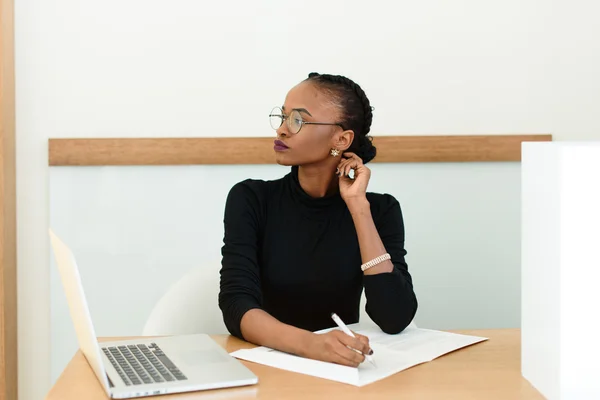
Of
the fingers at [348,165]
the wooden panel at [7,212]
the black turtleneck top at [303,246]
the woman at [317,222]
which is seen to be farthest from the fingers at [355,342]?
the wooden panel at [7,212]

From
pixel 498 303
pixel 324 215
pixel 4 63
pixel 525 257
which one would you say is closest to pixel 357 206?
pixel 324 215

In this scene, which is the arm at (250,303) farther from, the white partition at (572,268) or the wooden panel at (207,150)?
the wooden panel at (207,150)

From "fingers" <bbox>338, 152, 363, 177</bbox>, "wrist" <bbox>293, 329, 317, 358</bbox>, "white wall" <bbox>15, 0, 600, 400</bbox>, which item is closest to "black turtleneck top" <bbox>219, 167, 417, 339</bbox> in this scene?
"fingers" <bbox>338, 152, 363, 177</bbox>

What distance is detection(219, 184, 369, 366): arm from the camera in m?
1.32

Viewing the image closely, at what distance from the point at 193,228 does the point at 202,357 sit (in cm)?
132

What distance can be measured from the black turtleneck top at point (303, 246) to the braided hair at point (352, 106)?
142mm

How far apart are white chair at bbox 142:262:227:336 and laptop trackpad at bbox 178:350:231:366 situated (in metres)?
0.48

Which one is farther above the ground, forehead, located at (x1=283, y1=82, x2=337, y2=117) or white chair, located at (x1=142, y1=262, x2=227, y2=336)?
forehead, located at (x1=283, y1=82, x2=337, y2=117)

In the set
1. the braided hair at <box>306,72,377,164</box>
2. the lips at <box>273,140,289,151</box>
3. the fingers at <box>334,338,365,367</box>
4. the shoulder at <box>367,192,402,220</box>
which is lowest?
the fingers at <box>334,338,365,367</box>

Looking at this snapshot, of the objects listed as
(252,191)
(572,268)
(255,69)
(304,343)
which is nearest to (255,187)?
(252,191)

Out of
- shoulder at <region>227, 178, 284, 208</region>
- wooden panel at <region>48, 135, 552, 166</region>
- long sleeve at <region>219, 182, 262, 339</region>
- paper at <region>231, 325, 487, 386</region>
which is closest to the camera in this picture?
paper at <region>231, 325, 487, 386</region>

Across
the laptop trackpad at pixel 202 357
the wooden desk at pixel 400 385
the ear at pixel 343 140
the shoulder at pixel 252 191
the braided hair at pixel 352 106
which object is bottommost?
the wooden desk at pixel 400 385

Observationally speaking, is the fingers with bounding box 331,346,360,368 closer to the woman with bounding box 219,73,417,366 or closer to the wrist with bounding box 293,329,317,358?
the wrist with bounding box 293,329,317,358

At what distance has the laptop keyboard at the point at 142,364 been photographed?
119 cm
